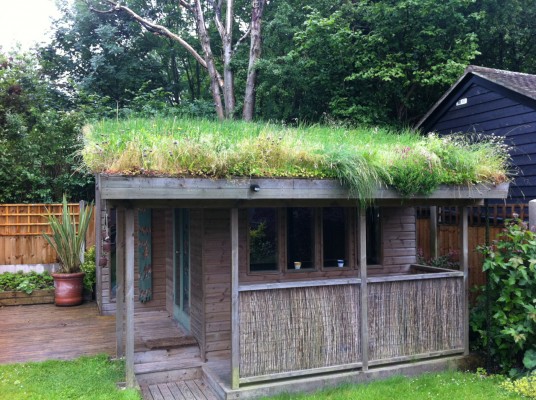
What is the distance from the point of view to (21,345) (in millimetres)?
6520

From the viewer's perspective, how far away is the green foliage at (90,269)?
9.57 m

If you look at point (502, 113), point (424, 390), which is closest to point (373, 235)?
point (424, 390)

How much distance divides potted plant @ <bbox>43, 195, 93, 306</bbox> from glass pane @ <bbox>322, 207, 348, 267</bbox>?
218 inches

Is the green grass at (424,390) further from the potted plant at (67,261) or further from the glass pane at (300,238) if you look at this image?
the potted plant at (67,261)

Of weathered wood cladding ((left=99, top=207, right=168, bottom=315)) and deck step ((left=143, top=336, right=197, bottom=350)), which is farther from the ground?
weathered wood cladding ((left=99, top=207, right=168, bottom=315))

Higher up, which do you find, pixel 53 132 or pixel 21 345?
pixel 53 132

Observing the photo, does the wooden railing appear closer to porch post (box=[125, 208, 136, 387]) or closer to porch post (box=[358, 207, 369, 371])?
porch post (box=[358, 207, 369, 371])

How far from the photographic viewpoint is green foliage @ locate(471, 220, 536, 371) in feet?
17.5

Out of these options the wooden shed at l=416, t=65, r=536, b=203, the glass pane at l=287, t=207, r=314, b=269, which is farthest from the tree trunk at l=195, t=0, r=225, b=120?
the glass pane at l=287, t=207, r=314, b=269

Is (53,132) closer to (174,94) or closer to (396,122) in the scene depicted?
(174,94)

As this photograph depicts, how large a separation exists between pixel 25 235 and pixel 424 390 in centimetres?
857

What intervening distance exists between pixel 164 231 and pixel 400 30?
7987mm

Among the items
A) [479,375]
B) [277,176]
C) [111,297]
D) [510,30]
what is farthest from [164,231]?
[510,30]

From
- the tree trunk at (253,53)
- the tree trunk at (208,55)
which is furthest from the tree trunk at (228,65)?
the tree trunk at (253,53)
